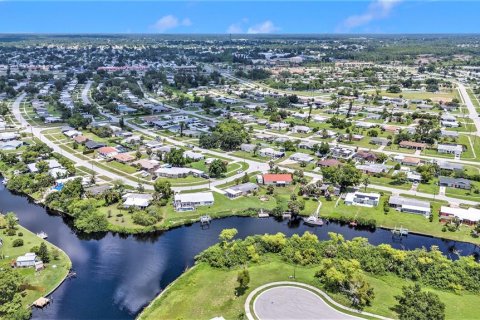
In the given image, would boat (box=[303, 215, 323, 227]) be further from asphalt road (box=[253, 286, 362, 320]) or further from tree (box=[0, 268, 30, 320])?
tree (box=[0, 268, 30, 320])

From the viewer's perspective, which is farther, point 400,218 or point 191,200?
point 191,200

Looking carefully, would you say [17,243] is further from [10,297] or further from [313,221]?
[313,221]

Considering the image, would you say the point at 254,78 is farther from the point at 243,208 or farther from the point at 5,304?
the point at 5,304

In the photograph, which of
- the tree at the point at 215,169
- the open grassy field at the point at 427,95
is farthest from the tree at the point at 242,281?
the open grassy field at the point at 427,95

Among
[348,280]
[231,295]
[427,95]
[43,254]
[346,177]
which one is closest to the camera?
[348,280]

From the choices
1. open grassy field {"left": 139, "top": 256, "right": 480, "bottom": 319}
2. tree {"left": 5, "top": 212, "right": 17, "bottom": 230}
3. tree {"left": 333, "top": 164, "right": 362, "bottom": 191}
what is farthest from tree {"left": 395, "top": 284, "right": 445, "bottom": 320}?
tree {"left": 5, "top": 212, "right": 17, "bottom": 230}

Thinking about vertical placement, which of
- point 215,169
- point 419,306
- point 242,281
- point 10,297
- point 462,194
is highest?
point 215,169

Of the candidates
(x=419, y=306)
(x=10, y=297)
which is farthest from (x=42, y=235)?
(x=419, y=306)

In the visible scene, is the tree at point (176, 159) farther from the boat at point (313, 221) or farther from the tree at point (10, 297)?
the tree at point (10, 297)
